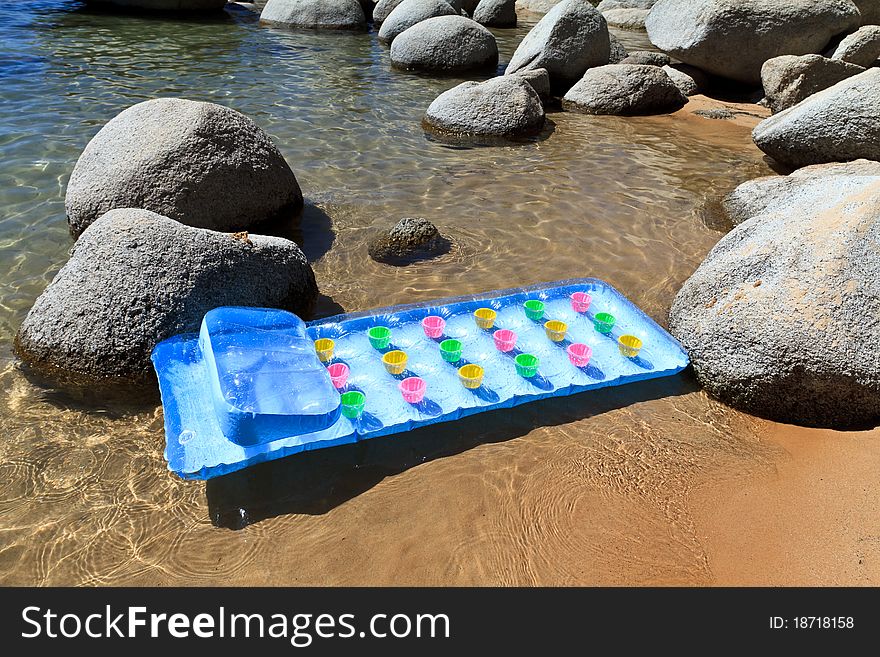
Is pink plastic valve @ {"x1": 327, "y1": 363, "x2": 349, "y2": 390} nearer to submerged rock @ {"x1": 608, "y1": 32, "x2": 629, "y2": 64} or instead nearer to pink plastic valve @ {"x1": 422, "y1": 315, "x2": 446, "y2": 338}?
pink plastic valve @ {"x1": 422, "y1": 315, "x2": 446, "y2": 338}

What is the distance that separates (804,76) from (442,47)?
20.3ft

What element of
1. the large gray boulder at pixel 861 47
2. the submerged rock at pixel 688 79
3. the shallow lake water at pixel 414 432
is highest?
the large gray boulder at pixel 861 47

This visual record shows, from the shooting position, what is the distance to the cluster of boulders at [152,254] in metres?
4.32

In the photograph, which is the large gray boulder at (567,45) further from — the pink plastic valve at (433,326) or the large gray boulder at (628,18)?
the large gray boulder at (628,18)

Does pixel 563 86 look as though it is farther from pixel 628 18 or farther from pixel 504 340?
pixel 628 18

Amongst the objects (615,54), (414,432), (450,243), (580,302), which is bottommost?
(414,432)

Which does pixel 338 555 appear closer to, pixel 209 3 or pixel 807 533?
pixel 807 533

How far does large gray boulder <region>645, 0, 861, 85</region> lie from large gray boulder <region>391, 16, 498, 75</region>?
11.7 ft

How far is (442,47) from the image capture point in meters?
12.8

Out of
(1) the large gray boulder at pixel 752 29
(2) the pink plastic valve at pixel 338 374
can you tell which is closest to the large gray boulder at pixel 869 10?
(1) the large gray boulder at pixel 752 29

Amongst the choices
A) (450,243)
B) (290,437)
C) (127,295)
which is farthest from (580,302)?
(127,295)

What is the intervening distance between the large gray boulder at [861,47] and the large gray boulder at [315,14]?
34.8 ft

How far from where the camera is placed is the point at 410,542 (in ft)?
11.0

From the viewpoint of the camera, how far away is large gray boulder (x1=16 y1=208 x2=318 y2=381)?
431cm
